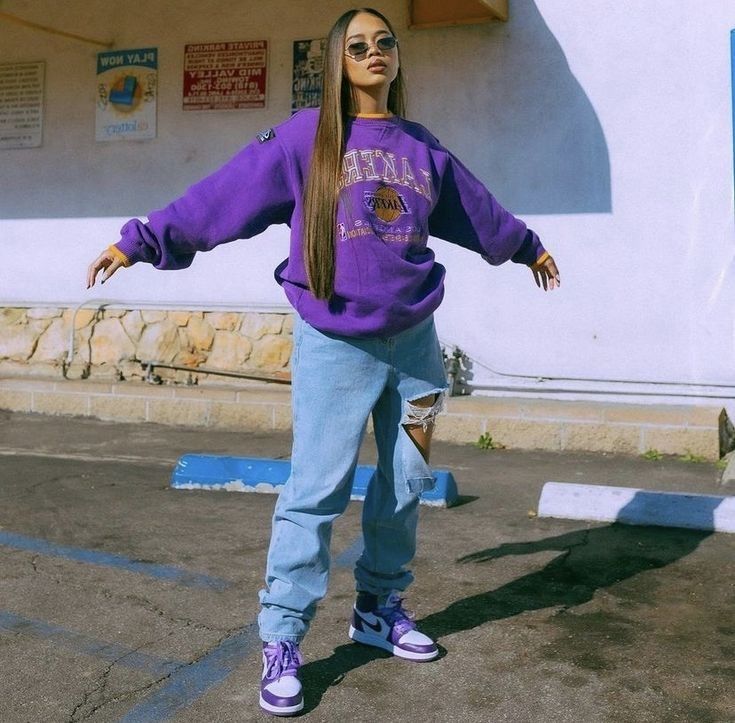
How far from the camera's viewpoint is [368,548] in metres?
3.12

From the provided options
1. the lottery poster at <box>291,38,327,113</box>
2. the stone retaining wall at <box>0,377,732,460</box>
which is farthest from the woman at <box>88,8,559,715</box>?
the lottery poster at <box>291,38,327,113</box>

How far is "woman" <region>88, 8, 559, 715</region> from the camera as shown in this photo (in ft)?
9.15

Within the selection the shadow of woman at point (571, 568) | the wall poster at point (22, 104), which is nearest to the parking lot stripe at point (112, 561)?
the shadow of woman at point (571, 568)

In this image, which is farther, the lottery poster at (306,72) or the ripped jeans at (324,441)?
the lottery poster at (306,72)

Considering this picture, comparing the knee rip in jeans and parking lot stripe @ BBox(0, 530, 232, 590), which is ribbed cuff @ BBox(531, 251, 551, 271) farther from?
parking lot stripe @ BBox(0, 530, 232, 590)

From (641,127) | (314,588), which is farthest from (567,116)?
(314,588)

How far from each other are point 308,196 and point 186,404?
4.99 metres

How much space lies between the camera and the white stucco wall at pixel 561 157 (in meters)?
6.72

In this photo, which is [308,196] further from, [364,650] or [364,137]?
[364,650]

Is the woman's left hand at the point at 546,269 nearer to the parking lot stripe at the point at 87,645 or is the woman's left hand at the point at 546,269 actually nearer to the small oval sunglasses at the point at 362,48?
the small oval sunglasses at the point at 362,48

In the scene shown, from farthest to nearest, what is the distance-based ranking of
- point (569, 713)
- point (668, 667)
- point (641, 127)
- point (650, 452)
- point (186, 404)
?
1. point (186, 404)
2. point (641, 127)
3. point (650, 452)
4. point (668, 667)
5. point (569, 713)

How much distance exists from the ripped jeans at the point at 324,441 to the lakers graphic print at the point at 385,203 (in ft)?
1.06

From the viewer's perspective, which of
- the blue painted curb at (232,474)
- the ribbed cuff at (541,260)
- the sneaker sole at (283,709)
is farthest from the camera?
the blue painted curb at (232,474)

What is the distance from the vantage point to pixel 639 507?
184 inches
